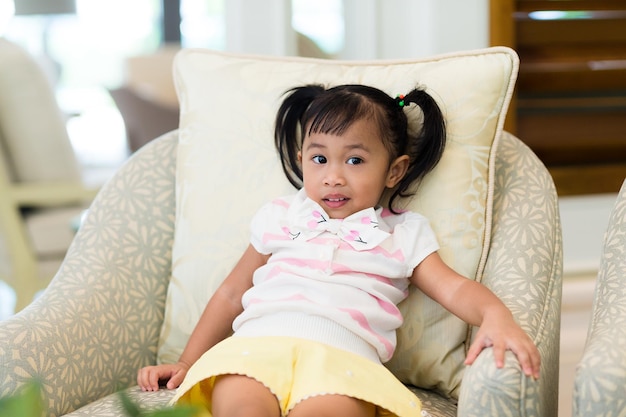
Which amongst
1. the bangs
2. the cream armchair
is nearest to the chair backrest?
the cream armchair

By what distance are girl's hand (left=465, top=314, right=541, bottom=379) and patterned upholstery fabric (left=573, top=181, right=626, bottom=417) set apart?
6 cm

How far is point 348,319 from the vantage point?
1.38 metres

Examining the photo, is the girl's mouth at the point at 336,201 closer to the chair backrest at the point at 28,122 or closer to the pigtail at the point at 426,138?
the pigtail at the point at 426,138

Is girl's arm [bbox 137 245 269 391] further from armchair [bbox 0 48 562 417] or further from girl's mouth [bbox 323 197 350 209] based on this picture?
girl's mouth [bbox 323 197 350 209]

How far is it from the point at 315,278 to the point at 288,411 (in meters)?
0.24

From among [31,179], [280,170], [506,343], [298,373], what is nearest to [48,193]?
[31,179]

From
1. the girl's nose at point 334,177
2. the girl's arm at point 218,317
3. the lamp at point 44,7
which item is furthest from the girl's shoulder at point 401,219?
the lamp at point 44,7

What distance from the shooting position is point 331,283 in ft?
4.67

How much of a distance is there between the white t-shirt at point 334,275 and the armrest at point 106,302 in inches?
9.3

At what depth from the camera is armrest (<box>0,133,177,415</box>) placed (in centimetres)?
139

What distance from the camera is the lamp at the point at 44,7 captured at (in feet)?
15.9

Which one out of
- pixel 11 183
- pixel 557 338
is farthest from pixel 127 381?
pixel 11 183

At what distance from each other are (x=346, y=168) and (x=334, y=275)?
180mm

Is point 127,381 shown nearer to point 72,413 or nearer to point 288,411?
point 72,413
